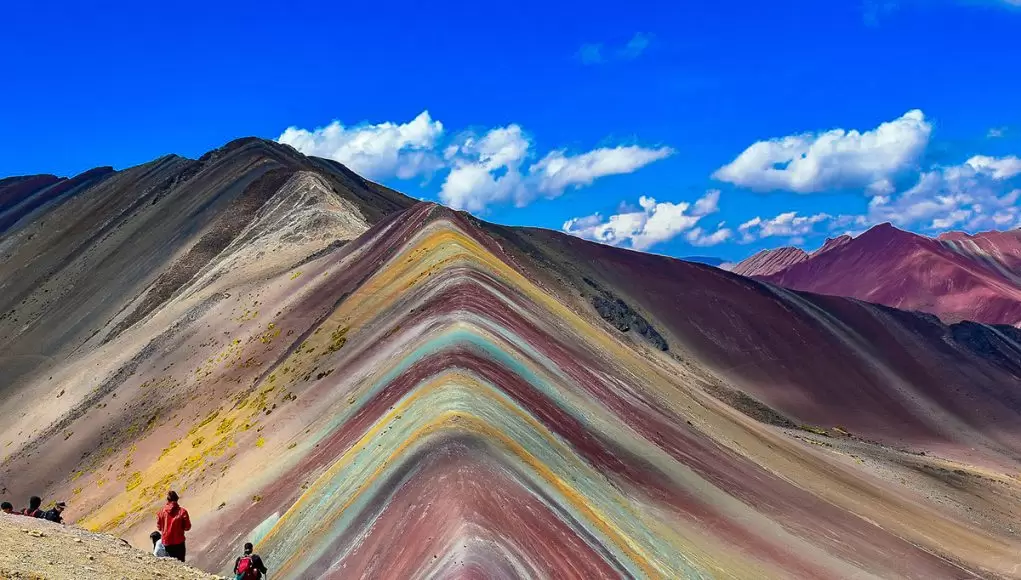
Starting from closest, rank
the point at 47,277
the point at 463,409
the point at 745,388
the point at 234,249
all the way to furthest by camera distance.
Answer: the point at 463,409 < the point at 234,249 < the point at 745,388 < the point at 47,277

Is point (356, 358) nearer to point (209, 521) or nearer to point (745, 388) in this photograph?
point (209, 521)

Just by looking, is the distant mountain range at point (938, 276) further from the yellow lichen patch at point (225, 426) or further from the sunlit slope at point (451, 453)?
the yellow lichen patch at point (225, 426)

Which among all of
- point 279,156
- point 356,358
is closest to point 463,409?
point 356,358

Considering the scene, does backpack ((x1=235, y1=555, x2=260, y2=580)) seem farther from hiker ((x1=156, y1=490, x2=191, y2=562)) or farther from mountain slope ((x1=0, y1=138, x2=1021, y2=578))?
hiker ((x1=156, y1=490, x2=191, y2=562))

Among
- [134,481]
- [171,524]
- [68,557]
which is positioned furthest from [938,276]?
[68,557]

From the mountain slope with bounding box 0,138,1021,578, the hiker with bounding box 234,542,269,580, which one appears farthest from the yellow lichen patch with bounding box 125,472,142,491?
the hiker with bounding box 234,542,269,580

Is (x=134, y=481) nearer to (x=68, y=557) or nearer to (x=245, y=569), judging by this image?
(x=245, y=569)
